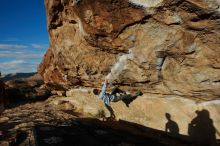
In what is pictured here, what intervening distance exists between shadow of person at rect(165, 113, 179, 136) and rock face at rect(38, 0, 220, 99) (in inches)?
45.5

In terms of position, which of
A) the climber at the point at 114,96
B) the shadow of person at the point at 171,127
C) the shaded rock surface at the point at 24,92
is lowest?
the shadow of person at the point at 171,127

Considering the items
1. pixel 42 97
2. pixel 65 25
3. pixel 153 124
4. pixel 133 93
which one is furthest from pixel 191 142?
pixel 42 97

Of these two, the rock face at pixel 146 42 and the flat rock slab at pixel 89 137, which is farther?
the flat rock slab at pixel 89 137

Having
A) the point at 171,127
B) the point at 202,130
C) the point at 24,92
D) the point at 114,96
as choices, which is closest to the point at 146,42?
the point at 114,96

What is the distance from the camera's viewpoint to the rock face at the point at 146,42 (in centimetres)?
780

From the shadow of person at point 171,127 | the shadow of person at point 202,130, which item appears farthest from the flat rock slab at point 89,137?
the shadow of person at point 202,130

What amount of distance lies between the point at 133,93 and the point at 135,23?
3.85 m

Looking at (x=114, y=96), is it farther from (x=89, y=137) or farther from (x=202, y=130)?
(x=202, y=130)

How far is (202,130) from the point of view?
9617 millimetres

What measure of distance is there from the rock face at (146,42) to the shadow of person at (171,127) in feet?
3.79

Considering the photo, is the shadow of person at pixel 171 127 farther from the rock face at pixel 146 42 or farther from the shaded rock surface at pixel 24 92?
the shaded rock surface at pixel 24 92

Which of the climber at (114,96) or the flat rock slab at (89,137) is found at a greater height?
the climber at (114,96)

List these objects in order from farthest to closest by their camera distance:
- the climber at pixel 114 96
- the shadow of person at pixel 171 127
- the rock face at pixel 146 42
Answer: the climber at pixel 114 96
the shadow of person at pixel 171 127
the rock face at pixel 146 42

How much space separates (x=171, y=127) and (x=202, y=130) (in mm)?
1307
